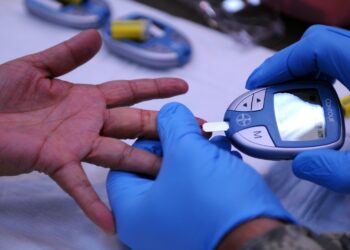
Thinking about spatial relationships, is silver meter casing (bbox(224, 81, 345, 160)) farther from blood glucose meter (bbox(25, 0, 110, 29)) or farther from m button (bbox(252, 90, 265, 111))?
blood glucose meter (bbox(25, 0, 110, 29))

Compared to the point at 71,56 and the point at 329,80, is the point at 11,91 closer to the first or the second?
the point at 71,56

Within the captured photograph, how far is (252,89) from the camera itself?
725 millimetres

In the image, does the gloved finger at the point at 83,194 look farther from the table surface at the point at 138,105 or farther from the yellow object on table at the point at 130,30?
the yellow object on table at the point at 130,30

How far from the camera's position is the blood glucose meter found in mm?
990

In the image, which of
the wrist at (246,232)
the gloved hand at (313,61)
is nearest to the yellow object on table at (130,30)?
the gloved hand at (313,61)

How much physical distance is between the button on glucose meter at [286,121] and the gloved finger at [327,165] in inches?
0.8

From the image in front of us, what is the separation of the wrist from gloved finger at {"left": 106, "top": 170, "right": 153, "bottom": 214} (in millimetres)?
144

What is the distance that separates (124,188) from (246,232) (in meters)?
0.21

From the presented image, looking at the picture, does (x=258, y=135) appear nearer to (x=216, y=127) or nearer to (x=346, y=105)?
A: (x=216, y=127)

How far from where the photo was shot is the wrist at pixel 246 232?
1.56 feet

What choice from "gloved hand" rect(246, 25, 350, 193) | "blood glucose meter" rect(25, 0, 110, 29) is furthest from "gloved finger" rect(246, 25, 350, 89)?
"blood glucose meter" rect(25, 0, 110, 29)

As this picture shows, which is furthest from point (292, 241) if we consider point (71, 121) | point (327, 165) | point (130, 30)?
point (130, 30)

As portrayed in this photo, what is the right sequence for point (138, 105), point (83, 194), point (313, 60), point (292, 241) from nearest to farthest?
1. point (292, 241)
2. point (83, 194)
3. point (313, 60)
4. point (138, 105)

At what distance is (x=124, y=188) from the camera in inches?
24.1
